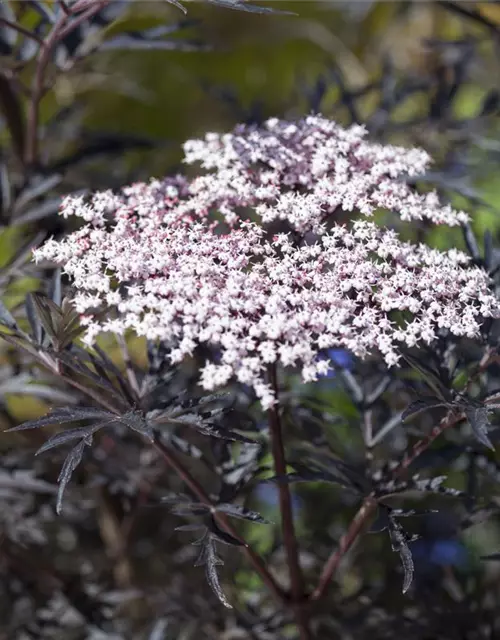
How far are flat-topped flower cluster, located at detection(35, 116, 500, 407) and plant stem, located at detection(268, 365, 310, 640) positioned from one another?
0.07 metres

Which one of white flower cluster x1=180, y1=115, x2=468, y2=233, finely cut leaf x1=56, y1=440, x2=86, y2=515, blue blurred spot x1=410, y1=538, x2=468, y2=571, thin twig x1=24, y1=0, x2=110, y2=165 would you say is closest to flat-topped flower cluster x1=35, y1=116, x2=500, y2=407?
white flower cluster x1=180, y1=115, x2=468, y2=233

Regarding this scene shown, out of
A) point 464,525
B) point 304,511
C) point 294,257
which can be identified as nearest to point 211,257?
point 294,257

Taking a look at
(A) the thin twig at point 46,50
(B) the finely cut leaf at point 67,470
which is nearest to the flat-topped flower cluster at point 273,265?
(B) the finely cut leaf at point 67,470

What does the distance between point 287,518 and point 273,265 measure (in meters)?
0.33

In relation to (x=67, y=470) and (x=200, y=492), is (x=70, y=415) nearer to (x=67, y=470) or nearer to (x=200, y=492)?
(x=67, y=470)

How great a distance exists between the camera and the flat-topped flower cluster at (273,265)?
0.72 metres

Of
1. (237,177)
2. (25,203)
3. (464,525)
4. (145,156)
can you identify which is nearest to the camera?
(237,177)

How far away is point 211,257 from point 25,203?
1.75 feet

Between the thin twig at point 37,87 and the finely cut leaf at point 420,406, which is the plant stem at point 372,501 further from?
the thin twig at point 37,87

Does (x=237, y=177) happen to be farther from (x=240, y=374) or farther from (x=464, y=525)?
(x=464, y=525)

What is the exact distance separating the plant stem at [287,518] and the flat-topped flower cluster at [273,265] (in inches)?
2.7

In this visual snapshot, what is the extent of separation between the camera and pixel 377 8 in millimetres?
2564

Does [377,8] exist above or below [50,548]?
above

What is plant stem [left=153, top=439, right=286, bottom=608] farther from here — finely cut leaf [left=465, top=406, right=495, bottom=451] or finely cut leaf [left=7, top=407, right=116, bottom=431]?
finely cut leaf [left=465, top=406, right=495, bottom=451]
